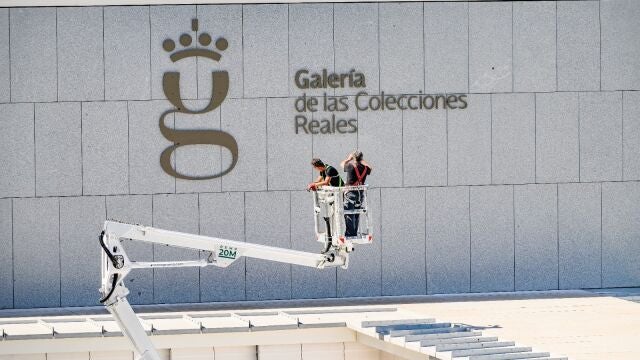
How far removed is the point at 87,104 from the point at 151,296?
4202mm

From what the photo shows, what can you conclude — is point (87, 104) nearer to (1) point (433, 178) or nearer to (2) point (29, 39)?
(2) point (29, 39)

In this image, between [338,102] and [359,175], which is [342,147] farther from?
[359,175]

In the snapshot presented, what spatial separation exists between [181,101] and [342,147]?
139 inches

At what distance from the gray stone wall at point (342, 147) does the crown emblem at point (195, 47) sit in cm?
15

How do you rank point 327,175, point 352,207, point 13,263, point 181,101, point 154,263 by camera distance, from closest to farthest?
point 154,263, point 327,175, point 352,207, point 13,263, point 181,101

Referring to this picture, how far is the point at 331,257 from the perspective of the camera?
889 inches

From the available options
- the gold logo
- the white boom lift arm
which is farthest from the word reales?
the white boom lift arm

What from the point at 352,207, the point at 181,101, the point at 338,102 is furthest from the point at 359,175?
the point at 181,101

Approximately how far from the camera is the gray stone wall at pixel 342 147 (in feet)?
101

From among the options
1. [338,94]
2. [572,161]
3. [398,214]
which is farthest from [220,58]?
[572,161]

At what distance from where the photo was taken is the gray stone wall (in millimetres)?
30906

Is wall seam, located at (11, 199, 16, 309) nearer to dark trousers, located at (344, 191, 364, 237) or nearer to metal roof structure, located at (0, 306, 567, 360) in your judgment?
metal roof structure, located at (0, 306, 567, 360)

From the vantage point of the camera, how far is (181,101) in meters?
31.2

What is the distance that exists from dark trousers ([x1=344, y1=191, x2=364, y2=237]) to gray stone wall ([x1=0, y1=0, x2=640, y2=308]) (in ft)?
23.7
